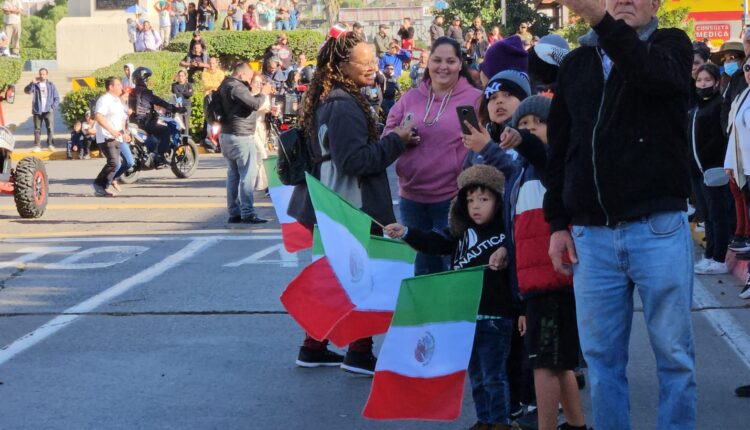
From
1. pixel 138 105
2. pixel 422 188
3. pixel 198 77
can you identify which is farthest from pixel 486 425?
pixel 198 77

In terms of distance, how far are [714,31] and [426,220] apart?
27508 mm

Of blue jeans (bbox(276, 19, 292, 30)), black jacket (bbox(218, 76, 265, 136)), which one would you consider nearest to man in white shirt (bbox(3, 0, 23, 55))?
blue jeans (bbox(276, 19, 292, 30))

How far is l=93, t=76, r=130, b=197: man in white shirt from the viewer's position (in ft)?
56.4

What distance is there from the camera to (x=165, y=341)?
7898 millimetres

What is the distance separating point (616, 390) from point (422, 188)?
248 cm

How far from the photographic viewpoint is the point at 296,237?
7.62m

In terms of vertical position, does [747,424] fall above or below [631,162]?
below

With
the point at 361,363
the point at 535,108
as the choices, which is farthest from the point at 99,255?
the point at 535,108

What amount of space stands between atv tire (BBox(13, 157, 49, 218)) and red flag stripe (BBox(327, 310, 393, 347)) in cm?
916

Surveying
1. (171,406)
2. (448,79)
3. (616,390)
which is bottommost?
(171,406)

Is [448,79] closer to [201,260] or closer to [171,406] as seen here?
[171,406]

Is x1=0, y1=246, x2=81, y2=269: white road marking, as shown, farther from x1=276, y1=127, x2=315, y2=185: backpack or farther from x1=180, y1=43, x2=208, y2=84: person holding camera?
x1=180, y1=43, x2=208, y2=84: person holding camera

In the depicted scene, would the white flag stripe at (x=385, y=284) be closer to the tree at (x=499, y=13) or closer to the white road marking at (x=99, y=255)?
the white road marking at (x=99, y=255)

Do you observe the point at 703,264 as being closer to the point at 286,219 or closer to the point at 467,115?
the point at 286,219
